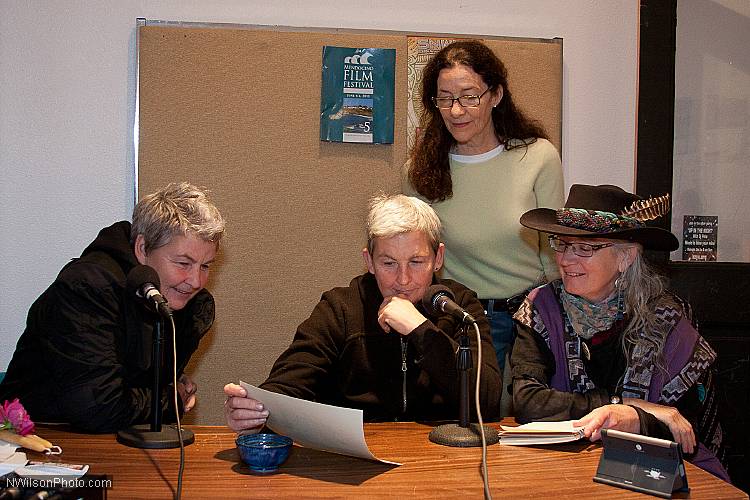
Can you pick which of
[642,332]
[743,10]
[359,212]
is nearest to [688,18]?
[743,10]

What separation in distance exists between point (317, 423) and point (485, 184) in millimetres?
1376

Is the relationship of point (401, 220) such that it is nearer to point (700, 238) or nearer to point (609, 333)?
point (609, 333)

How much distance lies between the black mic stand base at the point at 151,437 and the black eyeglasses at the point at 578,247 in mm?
1131

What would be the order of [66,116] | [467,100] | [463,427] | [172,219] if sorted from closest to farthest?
[463,427], [172,219], [467,100], [66,116]

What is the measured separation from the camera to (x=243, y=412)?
1999mm

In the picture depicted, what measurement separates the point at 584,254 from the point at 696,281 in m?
1.38

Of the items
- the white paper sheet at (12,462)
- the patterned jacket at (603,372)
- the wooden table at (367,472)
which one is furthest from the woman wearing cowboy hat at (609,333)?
the white paper sheet at (12,462)

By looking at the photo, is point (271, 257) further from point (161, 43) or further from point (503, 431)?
point (503, 431)

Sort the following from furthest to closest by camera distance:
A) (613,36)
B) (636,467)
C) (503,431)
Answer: (613,36)
(503,431)
(636,467)

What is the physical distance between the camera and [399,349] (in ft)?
7.91

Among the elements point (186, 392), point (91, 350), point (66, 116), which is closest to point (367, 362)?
point (186, 392)

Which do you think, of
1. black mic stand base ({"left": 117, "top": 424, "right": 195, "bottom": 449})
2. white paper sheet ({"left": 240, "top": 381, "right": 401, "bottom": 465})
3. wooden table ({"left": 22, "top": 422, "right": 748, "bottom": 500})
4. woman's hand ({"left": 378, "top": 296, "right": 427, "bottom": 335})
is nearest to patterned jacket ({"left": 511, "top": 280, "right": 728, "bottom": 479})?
wooden table ({"left": 22, "top": 422, "right": 748, "bottom": 500})

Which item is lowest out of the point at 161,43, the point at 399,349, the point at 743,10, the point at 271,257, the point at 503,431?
the point at 503,431

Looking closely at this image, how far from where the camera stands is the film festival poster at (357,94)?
335 cm
